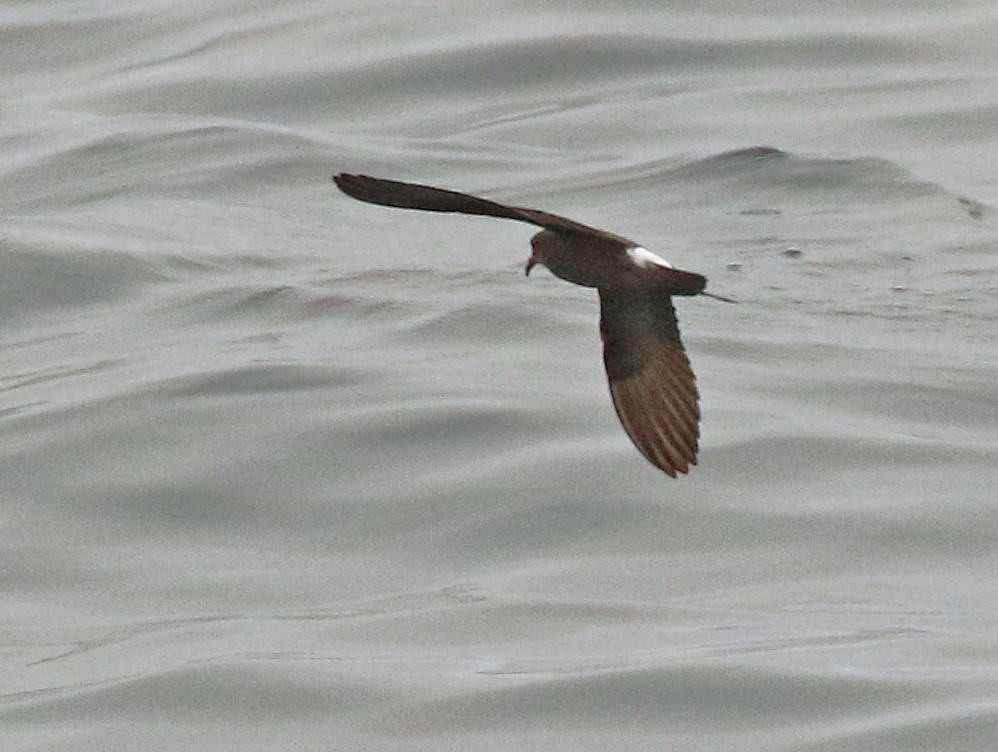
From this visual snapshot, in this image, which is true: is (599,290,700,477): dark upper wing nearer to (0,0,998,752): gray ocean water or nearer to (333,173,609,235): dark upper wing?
(333,173,609,235): dark upper wing

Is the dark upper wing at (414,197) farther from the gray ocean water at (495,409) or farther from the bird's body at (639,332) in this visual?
the gray ocean water at (495,409)

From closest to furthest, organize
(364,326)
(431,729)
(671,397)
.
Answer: (671,397), (431,729), (364,326)

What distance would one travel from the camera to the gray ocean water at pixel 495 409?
10.9 meters

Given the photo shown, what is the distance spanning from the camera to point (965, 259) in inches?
624

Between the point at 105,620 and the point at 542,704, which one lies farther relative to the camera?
the point at 105,620

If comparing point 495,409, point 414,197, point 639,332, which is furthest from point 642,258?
point 495,409

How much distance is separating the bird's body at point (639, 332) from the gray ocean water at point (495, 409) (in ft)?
6.82

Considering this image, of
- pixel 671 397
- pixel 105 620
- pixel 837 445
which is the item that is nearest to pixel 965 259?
pixel 837 445

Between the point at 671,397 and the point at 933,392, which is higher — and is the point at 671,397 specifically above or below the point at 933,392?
above

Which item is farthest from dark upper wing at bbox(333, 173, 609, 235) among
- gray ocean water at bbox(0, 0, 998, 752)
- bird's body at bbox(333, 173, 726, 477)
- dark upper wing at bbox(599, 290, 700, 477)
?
gray ocean water at bbox(0, 0, 998, 752)

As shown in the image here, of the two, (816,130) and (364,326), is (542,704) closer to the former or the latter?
(364,326)

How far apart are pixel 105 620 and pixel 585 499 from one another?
7.49 feet

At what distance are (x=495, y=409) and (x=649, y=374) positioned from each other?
532cm

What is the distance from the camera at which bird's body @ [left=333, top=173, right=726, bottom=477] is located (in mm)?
8367
